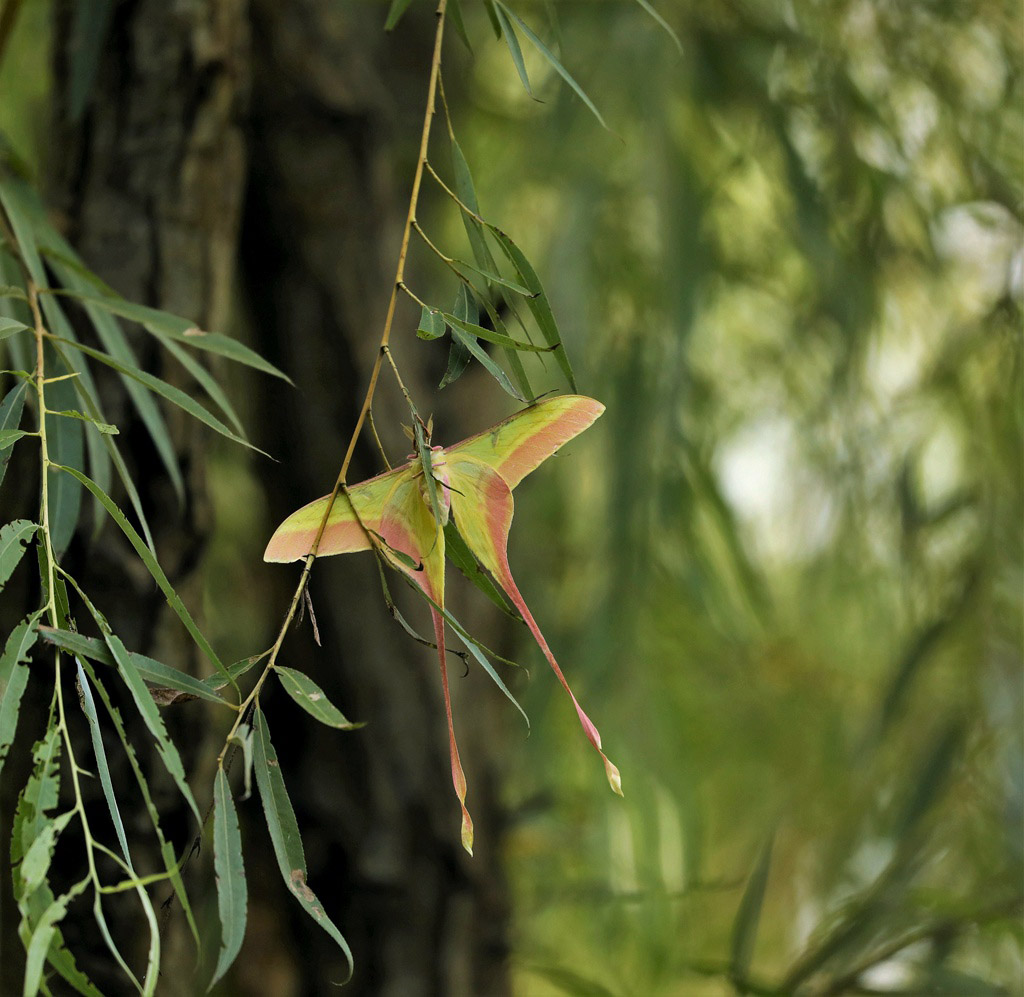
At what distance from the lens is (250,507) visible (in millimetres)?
1075

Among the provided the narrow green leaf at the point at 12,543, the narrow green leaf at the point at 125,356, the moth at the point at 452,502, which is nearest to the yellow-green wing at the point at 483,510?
the moth at the point at 452,502

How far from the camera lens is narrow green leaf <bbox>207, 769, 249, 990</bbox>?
0.24m

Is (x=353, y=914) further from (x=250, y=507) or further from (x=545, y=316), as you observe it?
(x=545, y=316)

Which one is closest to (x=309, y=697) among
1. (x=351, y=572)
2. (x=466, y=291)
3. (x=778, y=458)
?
(x=466, y=291)

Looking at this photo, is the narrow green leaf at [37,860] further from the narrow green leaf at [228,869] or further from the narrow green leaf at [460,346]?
the narrow green leaf at [460,346]

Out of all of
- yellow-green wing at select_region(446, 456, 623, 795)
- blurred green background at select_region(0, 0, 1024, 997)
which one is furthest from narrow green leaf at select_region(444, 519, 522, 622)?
blurred green background at select_region(0, 0, 1024, 997)

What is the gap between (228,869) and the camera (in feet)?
0.81

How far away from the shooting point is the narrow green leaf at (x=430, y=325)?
260 mm

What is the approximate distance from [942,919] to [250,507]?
71 centimetres

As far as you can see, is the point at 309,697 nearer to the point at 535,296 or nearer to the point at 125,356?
the point at 535,296

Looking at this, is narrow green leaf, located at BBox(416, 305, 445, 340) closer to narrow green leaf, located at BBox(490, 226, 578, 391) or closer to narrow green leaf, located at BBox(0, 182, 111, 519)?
narrow green leaf, located at BBox(490, 226, 578, 391)

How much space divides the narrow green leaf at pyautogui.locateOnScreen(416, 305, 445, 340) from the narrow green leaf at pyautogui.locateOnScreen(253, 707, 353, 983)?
0.10 metres

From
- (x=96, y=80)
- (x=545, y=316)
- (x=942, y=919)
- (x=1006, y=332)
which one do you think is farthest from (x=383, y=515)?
(x=1006, y=332)

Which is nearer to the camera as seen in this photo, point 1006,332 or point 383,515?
point 383,515
